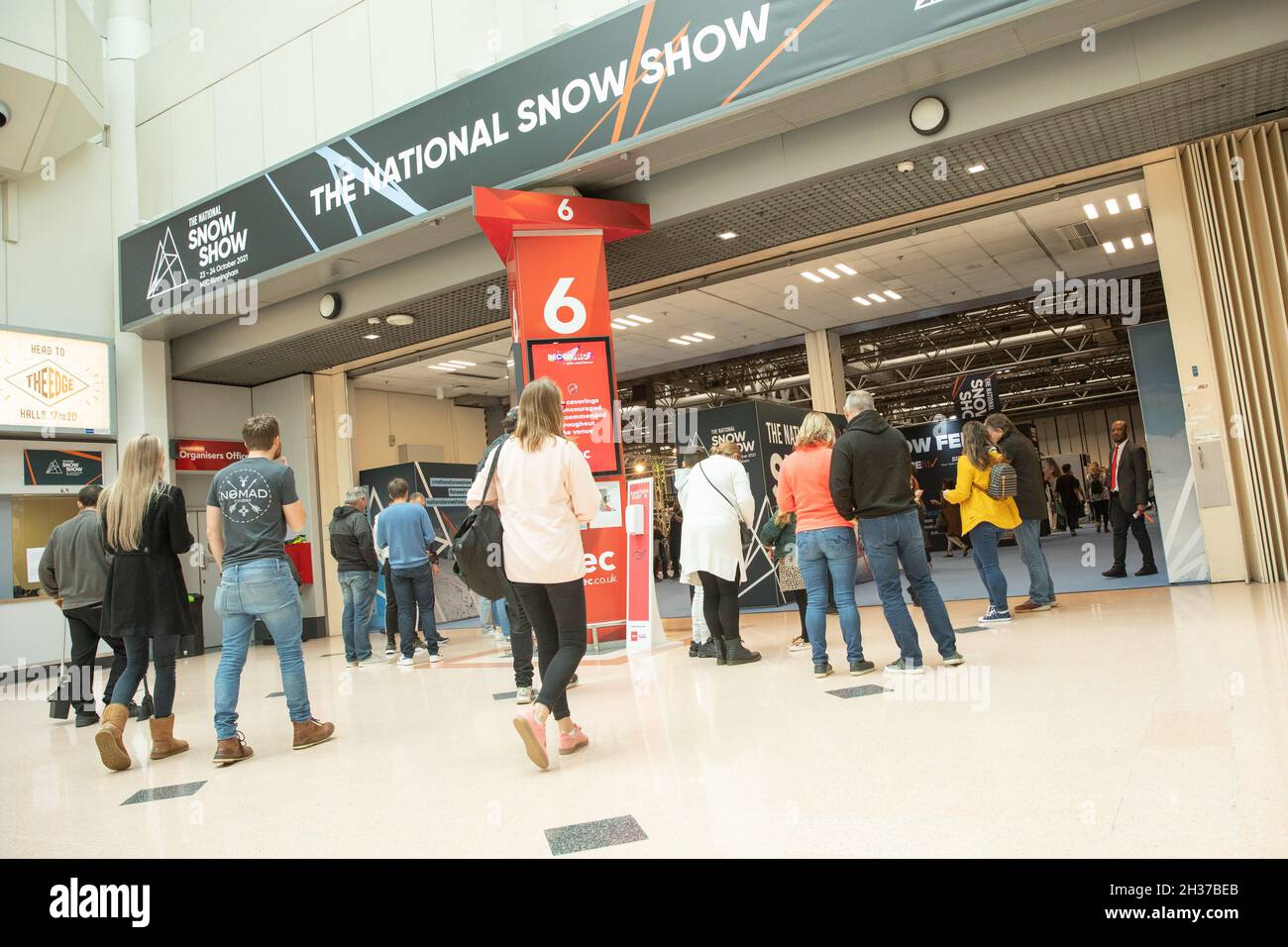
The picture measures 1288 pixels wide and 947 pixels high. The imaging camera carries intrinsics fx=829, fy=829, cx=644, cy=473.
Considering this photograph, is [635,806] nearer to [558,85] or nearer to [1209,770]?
[1209,770]

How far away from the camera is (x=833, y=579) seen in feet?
13.7

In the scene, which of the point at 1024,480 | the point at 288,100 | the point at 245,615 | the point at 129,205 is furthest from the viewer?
the point at 129,205

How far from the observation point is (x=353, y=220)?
7121mm

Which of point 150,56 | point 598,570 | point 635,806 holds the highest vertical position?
point 150,56

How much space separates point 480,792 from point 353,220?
19.2 ft

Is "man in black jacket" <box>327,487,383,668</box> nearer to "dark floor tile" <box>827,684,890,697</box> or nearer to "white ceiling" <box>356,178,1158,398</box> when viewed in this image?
"white ceiling" <box>356,178,1158,398</box>

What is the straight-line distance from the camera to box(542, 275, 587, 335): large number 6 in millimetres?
6344

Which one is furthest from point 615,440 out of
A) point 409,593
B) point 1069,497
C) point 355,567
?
point 1069,497

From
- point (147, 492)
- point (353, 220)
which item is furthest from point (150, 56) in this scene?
point (147, 492)

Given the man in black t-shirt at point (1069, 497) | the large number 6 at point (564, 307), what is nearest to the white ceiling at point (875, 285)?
the large number 6 at point (564, 307)

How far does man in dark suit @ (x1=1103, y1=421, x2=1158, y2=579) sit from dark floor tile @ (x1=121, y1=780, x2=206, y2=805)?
7271mm

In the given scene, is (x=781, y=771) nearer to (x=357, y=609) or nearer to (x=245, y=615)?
(x=245, y=615)

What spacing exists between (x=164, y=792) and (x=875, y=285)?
8.77m

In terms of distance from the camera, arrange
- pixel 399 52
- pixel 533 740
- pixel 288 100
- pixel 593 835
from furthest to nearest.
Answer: pixel 288 100
pixel 399 52
pixel 533 740
pixel 593 835
